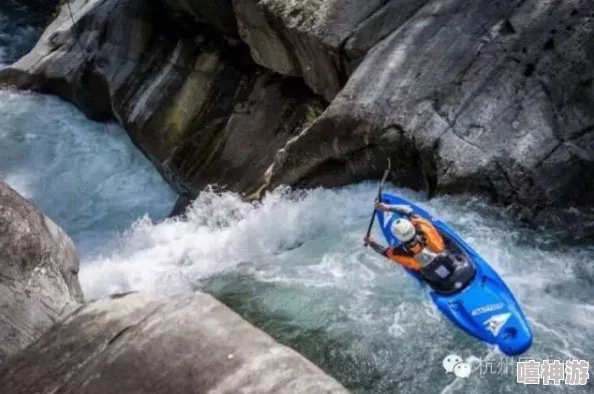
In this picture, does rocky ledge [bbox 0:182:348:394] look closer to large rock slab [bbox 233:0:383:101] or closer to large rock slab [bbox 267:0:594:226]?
large rock slab [bbox 267:0:594:226]

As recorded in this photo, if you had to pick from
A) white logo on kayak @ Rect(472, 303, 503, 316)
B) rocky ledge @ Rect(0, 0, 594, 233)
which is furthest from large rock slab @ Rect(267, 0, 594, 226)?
white logo on kayak @ Rect(472, 303, 503, 316)

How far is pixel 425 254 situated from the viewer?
22.3ft

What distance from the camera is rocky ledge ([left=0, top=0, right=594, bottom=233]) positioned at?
7.70 m

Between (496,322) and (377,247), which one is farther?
(377,247)

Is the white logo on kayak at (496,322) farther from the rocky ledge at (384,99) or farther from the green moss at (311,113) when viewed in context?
the green moss at (311,113)

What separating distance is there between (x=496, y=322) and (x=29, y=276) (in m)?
3.87

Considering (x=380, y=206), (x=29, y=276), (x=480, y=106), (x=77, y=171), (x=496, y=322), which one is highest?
(x=29, y=276)

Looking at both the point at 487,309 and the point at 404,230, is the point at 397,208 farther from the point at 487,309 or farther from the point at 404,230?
the point at 487,309

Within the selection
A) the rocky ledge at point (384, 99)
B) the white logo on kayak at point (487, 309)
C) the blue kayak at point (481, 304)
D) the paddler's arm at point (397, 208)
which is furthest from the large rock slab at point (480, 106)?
the white logo on kayak at point (487, 309)

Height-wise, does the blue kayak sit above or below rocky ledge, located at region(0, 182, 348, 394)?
below

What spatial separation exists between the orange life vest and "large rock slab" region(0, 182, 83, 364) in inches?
114

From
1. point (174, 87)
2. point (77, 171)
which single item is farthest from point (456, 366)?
point (77, 171)

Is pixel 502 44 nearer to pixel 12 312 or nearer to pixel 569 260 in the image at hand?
pixel 569 260

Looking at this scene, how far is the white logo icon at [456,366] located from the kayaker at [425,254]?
26.9 inches
